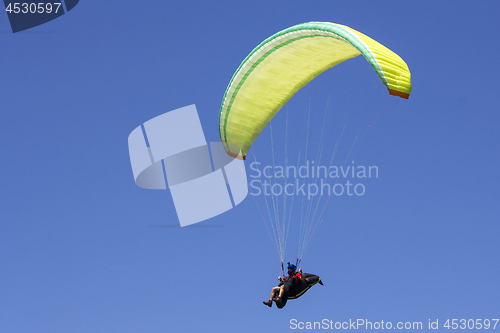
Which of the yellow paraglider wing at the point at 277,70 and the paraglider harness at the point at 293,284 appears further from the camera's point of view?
the paraglider harness at the point at 293,284

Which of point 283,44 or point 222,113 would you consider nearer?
point 283,44

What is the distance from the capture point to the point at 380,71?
17422 mm

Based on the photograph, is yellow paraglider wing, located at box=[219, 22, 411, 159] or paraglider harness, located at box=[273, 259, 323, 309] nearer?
yellow paraglider wing, located at box=[219, 22, 411, 159]

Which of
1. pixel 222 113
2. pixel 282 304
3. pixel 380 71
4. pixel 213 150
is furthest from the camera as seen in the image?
pixel 213 150

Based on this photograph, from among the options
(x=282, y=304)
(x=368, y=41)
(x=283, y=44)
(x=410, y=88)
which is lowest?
(x=282, y=304)

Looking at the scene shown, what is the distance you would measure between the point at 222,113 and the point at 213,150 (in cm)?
610

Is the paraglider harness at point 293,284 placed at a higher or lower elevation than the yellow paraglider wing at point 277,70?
lower

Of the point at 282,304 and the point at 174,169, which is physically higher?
the point at 174,169

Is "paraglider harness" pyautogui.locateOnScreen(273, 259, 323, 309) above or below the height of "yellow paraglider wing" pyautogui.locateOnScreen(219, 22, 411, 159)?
below

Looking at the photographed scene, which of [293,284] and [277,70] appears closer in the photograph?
[293,284]

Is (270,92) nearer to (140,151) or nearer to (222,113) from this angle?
(222,113)

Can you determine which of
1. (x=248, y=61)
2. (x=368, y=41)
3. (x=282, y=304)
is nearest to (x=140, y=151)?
(x=248, y=61)

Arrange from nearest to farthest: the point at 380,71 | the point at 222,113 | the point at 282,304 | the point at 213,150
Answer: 1. the point at 380,71
2. the point at 282,304
3. the point at 222,113
4. the point at 213,150

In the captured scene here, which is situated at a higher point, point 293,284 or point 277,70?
point 277,70
